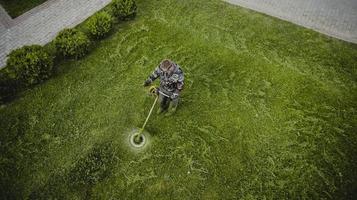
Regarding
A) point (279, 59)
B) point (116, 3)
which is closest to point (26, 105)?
point (116, 3)

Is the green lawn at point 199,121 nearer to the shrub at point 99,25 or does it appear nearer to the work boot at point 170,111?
the work boot at point 170,111

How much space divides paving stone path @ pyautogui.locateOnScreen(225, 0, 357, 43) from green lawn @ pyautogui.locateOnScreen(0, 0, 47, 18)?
702cm

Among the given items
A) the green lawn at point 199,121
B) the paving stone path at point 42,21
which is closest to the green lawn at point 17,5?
the paving stone path at point 42,21

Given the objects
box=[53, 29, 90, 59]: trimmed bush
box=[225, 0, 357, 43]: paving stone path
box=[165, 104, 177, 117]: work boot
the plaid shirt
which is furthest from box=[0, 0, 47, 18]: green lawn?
box=[225, 0, 357, 43]: paving stone path

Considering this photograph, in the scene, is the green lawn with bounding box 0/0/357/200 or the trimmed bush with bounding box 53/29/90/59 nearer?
the green lawn with bounding box 0/0/357/200

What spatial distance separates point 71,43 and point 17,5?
139 inches

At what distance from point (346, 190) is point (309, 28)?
5.56 meters

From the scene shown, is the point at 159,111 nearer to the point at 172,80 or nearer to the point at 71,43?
the point at 172,80

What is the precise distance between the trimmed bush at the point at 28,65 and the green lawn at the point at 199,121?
39 centimetres

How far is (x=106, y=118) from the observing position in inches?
316

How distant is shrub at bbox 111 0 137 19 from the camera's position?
32.7ft

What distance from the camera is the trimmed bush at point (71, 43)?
878 centimetres

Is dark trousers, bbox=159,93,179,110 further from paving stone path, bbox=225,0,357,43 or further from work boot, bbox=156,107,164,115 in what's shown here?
paving stone path, bbox=225,0,357,43

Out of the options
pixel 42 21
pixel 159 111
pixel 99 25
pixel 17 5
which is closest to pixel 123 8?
pixel 99 25
